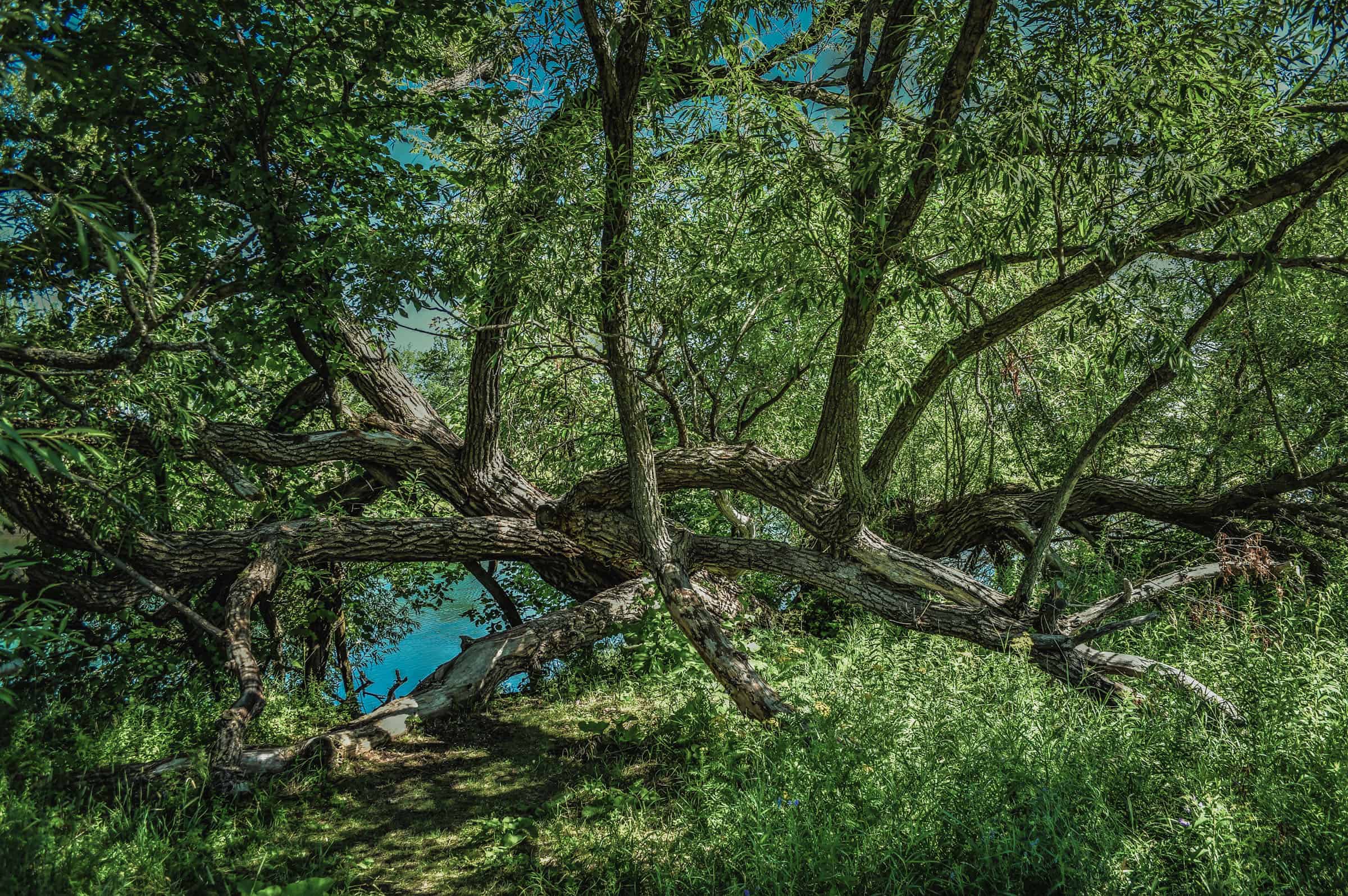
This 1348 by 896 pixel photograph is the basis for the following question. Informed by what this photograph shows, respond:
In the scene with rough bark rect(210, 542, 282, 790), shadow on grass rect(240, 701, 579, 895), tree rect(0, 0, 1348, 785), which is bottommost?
shadow on grass rect(240, 701, 579, 895)

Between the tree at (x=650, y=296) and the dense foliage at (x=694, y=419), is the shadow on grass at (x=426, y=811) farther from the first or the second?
the tree at (x=650, y=296)

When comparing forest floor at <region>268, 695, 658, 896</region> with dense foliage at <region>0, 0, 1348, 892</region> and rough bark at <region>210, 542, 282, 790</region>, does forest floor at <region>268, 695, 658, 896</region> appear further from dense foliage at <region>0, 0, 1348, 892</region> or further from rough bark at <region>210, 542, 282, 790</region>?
A: rough bark at <region>210, 542, 282, 790</region>

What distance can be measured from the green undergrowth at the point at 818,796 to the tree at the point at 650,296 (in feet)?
1.31

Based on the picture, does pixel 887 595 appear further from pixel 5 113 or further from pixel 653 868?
pixel 5 113

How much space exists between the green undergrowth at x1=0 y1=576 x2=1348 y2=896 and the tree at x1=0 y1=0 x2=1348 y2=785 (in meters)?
0.40

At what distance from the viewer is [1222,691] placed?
3.96 metres

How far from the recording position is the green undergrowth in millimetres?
2691

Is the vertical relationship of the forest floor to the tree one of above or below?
below

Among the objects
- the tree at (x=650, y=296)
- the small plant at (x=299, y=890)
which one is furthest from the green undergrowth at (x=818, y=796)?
the tree at (x=650, y=296)

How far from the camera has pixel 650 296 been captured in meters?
4.87

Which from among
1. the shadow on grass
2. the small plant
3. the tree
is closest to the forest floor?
the shadow on grass

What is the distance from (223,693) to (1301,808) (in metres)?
6.89

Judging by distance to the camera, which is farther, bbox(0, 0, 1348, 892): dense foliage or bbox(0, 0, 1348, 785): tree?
bbox(0, 0, 1348, 785): tree

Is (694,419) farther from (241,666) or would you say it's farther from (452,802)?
(241,666)
